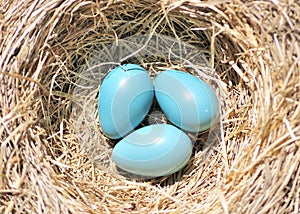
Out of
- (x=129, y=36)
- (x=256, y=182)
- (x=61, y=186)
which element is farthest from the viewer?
(x=129, y=36)

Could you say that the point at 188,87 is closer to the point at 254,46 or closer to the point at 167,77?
the point at 167,77

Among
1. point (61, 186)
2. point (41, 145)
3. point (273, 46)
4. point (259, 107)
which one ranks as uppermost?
point (273, 46)

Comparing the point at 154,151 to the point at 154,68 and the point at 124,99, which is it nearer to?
the point at 124,99

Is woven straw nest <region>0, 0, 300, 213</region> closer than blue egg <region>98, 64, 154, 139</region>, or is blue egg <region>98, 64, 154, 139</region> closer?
woven straw nest <region>0, 0, 300, 213</region>

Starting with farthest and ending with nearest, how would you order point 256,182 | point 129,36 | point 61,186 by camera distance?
point 129,36
point 61,186
point 256,182

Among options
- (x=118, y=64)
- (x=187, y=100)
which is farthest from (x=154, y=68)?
(x=187, y=100)

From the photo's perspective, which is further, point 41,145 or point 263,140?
point 41,145

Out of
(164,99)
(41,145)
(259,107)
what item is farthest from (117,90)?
(259,107)
